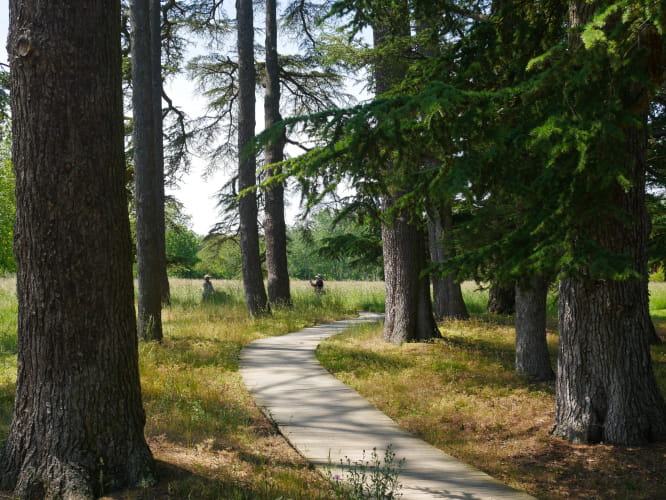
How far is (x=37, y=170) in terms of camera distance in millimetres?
4051

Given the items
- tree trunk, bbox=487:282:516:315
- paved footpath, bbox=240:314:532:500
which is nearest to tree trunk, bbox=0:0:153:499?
paved footpath, bbox=240:314:532:500

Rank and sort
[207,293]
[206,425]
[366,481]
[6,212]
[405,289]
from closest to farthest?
[366,481] → [206,425] → [405,289] → [6,212] → [207,293]

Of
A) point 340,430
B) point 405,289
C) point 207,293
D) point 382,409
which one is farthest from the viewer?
point 207,293

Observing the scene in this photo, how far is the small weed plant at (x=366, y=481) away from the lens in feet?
13.1

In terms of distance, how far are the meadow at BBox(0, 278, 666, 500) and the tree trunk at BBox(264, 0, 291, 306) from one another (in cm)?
549

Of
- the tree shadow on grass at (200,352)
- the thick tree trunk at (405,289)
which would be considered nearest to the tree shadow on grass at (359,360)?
the thick tree trunk at (405,289)

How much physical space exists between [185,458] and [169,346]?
583 centimetres

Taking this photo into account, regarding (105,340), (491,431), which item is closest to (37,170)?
(105,340)

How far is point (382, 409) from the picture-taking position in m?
7.15

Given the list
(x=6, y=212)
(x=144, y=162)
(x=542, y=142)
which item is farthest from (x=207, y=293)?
(x=542, y=142)

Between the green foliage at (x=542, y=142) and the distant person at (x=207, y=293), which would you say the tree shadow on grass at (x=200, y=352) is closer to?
the green foliage at (x=542, y=142)

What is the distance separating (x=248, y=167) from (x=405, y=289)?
696 centimetres

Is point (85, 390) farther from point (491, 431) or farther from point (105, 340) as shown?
point (491, 431)

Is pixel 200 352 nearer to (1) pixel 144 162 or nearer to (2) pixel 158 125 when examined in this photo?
(1) pixel 144 162
